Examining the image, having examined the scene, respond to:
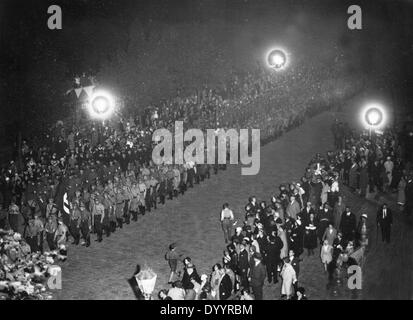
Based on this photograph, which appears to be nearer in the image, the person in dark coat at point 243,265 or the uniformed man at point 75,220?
the person in dark coat at point 243,265

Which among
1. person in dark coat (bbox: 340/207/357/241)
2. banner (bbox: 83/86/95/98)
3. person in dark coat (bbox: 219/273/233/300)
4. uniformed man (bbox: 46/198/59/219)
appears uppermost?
banner (bbox: 83/86/95/98)

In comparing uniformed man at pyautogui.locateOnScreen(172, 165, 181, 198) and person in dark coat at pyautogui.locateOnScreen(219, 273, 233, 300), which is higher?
uniformed man at pyautogui.locateOnScreen(172, 165, 181, 198)

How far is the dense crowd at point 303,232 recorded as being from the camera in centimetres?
1065

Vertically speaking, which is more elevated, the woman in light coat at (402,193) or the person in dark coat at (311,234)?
the woman in light coat at (402,193)

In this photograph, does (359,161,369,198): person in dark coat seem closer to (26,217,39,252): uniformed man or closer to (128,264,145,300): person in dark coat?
(128,264,145,300): person in dark coat

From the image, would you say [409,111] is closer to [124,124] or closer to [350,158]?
[350,158]

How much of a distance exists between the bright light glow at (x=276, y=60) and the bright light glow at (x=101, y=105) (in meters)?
6.73

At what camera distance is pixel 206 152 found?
1762 cm

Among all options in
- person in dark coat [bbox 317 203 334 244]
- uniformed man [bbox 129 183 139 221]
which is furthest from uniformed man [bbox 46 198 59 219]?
person in dark coat [bbox 317 203 334 244]

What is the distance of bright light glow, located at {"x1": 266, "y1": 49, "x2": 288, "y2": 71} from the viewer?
2202cm

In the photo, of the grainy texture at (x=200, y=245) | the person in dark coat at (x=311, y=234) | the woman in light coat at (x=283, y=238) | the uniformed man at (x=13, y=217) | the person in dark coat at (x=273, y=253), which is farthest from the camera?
the uniformed man at (x=13, y=217)

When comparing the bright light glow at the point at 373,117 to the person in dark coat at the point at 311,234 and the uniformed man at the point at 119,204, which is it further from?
the uniformed man at the point at 119,204

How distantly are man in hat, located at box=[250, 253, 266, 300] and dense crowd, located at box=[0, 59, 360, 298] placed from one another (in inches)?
183

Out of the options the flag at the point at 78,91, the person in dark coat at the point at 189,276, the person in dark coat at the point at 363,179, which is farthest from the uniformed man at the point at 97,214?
the flag at the point at 78,91
